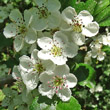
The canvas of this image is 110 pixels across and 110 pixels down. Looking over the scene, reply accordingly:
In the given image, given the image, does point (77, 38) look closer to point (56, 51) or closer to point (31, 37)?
point (56, 51)

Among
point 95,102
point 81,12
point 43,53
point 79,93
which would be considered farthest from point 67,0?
point 95,102

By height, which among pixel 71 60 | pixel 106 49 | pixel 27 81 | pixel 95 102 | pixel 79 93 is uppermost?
pixel 27 81

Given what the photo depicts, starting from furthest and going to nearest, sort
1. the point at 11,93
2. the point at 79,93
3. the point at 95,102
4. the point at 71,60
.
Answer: the point at 95,102
the point at 79,93
the point at 11,93
the point at 71,60

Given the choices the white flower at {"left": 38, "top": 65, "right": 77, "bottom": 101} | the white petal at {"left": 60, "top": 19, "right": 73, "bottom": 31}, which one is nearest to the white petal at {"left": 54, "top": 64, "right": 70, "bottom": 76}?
the white flower at {"left": 38, "top": 65, "right": 77, "bottom": 101}

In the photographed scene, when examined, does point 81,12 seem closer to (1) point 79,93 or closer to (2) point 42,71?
(2) point 42,71

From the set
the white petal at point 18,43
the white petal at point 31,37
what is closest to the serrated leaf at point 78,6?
the white petal at point 31,37

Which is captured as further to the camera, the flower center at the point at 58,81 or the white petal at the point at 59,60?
the flower center at the point at 58,81

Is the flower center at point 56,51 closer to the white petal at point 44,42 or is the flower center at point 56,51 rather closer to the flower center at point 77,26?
the white petal at point 44,42
